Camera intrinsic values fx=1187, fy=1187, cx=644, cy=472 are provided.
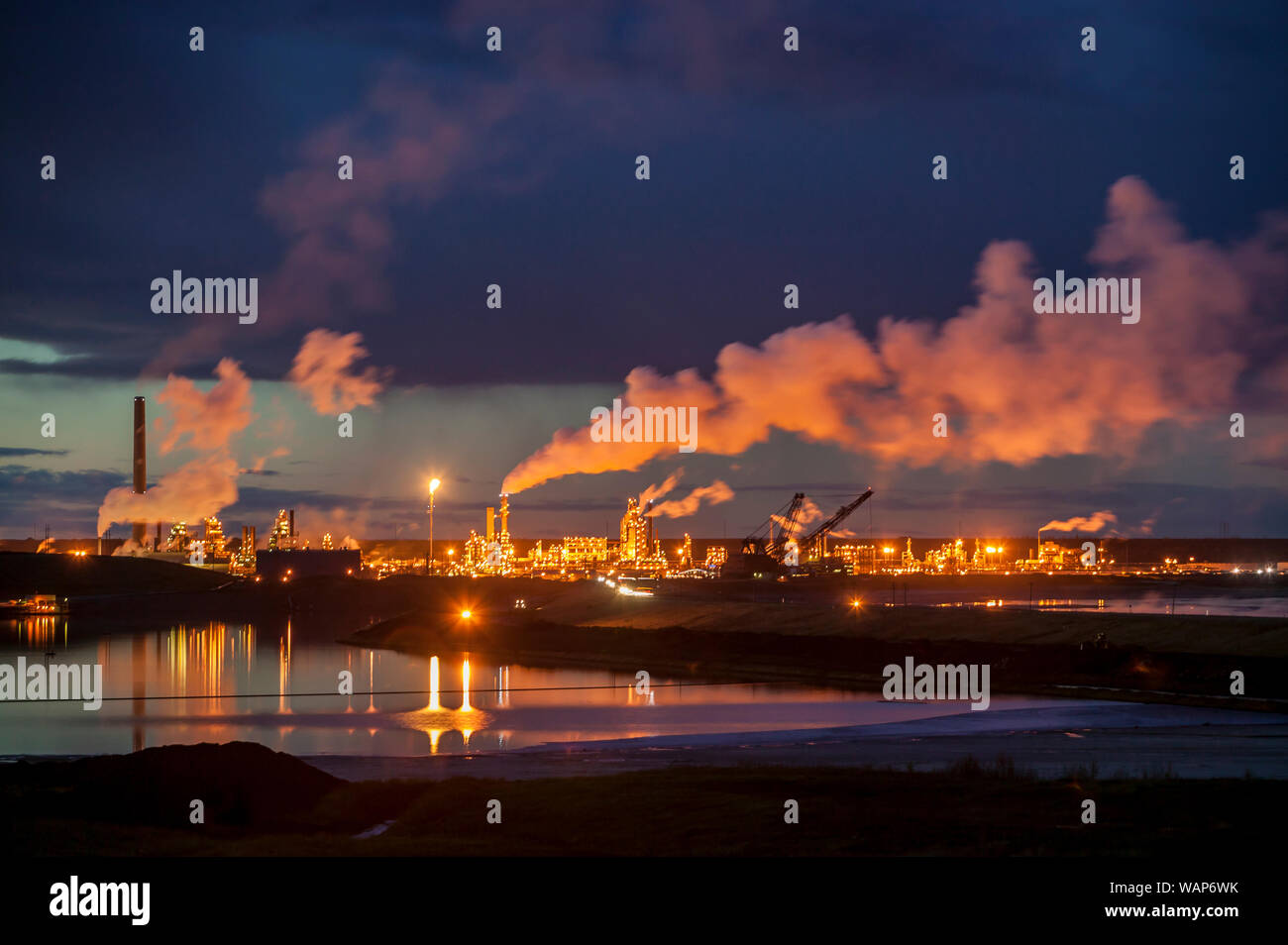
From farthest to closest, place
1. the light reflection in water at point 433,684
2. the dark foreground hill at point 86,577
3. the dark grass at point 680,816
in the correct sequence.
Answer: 1. the dark foreground hill at point 86,577
2. the light reflection in water at point 433,684
3. the dark grass at point 680,816

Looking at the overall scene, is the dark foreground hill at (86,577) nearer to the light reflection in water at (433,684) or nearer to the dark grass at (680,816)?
the light reflection in water at (433,684)

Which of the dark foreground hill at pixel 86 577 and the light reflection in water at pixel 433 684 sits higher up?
the dark foreground hill at pixel 86 577

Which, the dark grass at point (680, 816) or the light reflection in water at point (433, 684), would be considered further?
the light reflection in water at point (433, 684)

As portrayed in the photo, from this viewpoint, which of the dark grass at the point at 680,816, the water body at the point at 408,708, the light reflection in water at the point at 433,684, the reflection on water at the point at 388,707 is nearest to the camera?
the dark grass at the point at 680,816

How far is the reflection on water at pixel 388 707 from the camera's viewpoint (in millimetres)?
44719

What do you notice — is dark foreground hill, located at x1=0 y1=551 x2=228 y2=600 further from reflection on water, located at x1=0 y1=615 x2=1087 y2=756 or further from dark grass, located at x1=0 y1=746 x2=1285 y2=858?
dark grass, located at x1=0 y1=746 x2=1285 y2=858

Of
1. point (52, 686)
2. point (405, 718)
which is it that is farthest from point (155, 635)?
point (405, 718)

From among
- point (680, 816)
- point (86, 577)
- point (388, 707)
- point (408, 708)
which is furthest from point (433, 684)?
point (86, 577)

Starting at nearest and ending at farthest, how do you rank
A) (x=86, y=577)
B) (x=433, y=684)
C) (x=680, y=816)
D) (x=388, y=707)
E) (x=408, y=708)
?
(x=680, y=816) < (x=408, y=708) < (x=388, y=707) < (x=433, y=684) < (x=86, y=577)

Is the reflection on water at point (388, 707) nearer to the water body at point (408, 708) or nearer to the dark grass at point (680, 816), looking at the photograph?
the water body at point (408, 708)

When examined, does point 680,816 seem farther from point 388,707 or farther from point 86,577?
point 86,577

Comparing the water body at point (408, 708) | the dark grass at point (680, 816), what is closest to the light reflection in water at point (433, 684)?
the water body at point (408, 708)

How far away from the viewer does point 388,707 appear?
2224 inches
